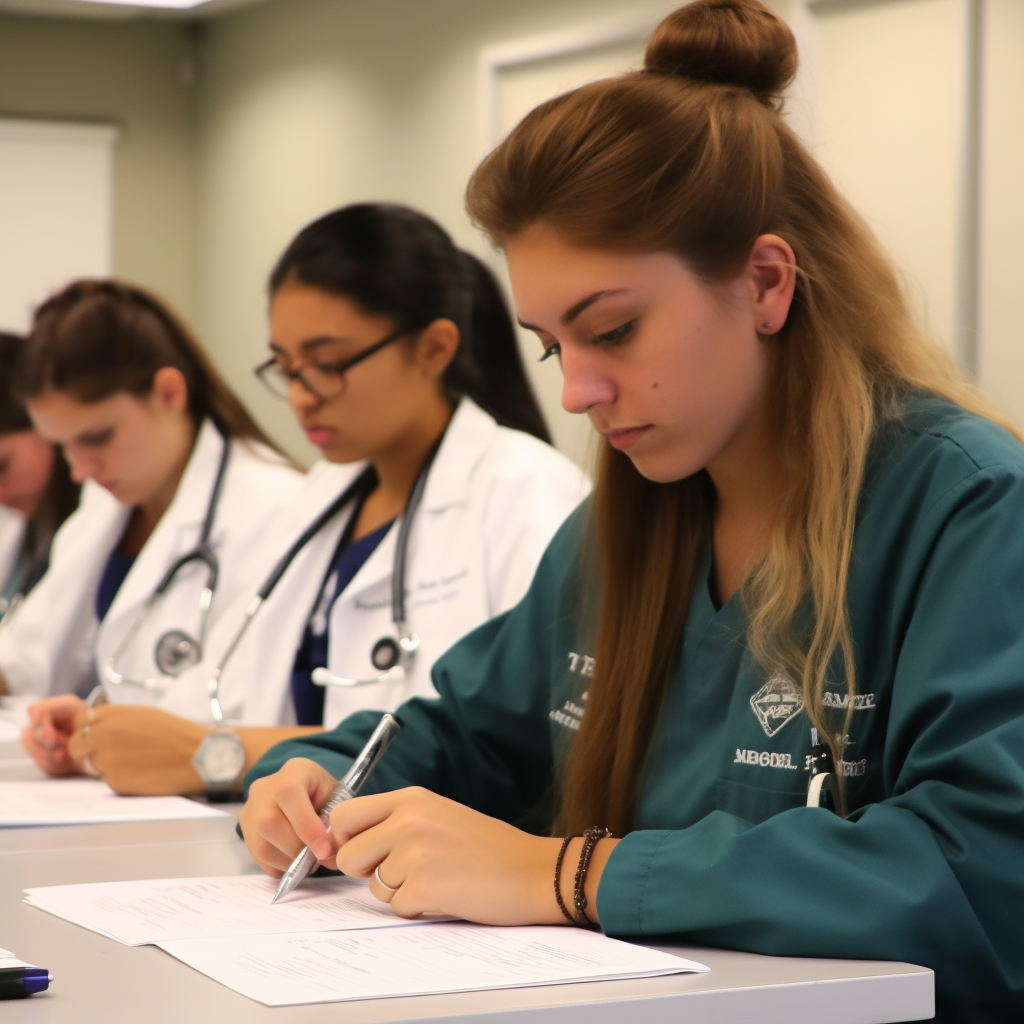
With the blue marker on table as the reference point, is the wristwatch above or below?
below

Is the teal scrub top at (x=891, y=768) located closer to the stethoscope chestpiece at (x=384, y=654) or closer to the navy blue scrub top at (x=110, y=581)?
the stethoscope chestpiece at (x=384, y=654)

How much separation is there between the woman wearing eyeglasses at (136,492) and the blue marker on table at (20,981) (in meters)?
1.54

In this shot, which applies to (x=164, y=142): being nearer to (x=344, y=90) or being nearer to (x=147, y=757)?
(x=344, y=90)

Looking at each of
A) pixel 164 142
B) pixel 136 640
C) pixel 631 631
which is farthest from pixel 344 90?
pixel 631 631

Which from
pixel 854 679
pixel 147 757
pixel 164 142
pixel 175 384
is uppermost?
pixel 164 142

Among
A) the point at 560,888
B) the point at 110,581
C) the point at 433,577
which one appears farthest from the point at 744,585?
the point at 110,581

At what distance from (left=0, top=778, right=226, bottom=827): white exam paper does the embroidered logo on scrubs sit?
0.75m

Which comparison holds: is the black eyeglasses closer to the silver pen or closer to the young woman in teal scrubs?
the young woman in teal scrubs

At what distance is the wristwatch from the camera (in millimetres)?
1809

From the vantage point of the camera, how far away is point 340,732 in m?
1.53

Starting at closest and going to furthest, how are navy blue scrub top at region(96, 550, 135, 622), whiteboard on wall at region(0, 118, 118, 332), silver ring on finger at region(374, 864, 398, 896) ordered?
silver ring on finger at region(374, 864, 398, 896)
navy blue scrub top at region(96, 550, 135, 622)
whiteboard on wall at region(0, 118, 118, 332)

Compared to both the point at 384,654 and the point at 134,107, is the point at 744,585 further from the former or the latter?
the point at 134,107

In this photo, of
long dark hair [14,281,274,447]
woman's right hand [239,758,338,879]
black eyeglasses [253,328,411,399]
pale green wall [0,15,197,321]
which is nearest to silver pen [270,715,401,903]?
woman's right hand [239,758,338,879]

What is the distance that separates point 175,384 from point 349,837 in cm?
178
